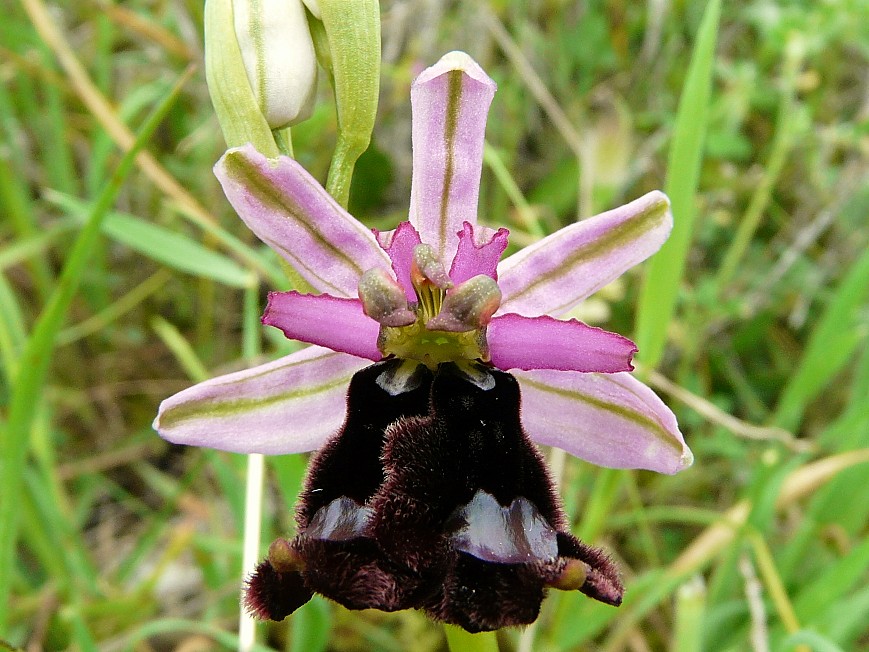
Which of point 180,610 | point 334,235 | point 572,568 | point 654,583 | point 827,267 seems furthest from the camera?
point 827,267

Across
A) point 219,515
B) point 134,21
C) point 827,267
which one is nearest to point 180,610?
point 219,515

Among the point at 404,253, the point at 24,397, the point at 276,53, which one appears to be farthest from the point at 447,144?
the point at 24,397

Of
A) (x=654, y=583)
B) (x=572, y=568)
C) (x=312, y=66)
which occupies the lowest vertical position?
(x=654, y=583)

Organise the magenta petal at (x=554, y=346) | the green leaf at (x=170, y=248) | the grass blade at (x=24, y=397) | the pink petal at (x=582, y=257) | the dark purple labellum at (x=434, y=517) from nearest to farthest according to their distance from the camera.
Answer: the dark purple labellum at (x=434, y=517), the magenta petal at (x=554, y=346), the pink petal at (x=582, y=257), the grass blade at (x=24, y=397), the green leaf at (x=170, y=248)

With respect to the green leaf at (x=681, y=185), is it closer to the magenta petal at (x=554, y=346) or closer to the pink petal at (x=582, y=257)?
the pink petal at (x=582, y=257)

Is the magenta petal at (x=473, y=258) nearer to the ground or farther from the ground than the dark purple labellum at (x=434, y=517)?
farther from the ground

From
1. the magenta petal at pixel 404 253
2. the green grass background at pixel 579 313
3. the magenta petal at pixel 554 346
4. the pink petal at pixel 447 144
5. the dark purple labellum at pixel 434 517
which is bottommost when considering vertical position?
the green grass background at pixel 579 313

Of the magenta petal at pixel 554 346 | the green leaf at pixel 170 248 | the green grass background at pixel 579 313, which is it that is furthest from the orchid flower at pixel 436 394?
the green leaf at pixel 170 248

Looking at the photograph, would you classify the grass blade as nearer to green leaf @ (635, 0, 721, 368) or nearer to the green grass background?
the green grass background

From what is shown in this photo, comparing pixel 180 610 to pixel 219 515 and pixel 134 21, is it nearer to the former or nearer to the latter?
pixel 219 515
